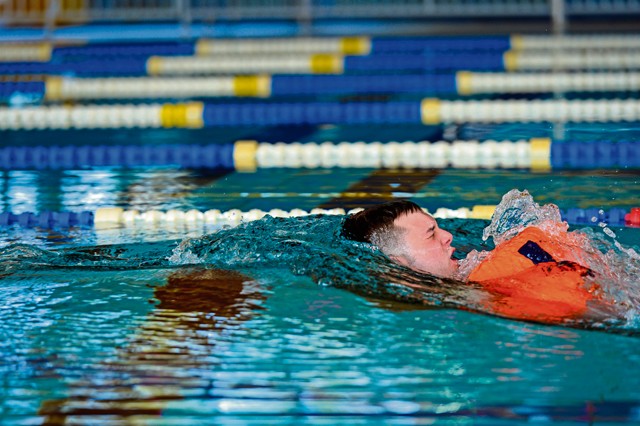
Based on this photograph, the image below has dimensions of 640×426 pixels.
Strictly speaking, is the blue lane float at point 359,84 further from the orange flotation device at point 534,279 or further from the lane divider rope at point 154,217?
the orange flotation device at point 534,279

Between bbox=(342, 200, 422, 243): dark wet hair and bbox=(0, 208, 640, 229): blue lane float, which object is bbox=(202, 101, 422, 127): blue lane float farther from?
bbox=(342, 200, 422, 243): dark wet hair

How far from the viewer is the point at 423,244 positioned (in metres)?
2.93

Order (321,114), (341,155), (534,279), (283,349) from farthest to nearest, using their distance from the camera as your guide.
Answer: (321,114), (341,155), (534,279), (283,349)

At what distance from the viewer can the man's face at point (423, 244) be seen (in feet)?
9.60

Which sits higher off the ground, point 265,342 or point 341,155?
point 341,155

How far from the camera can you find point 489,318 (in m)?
2.57

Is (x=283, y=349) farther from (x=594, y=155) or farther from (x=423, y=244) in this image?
(x=594, y=155)

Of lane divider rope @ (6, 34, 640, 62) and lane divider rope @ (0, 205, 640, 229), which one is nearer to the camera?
lane divider rope @ (0, 205, 640, 229)

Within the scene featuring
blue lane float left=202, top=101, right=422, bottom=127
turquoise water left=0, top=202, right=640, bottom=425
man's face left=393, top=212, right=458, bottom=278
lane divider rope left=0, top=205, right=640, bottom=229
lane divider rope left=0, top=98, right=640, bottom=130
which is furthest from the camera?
blue lane float left=202, top=101, right=422, bottom=127

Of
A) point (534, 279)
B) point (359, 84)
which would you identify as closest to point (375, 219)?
point (534, 279)

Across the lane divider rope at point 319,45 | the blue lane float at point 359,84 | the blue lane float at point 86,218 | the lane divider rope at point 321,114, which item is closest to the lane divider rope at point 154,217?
the blue lane float at point 86,218

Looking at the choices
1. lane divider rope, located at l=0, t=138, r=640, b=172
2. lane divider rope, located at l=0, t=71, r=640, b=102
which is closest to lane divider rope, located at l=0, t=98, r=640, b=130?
lane divider rope, located at l=0, t=71, r=640, b=102

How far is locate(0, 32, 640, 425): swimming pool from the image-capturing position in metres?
2.10

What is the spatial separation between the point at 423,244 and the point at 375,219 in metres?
0.16
